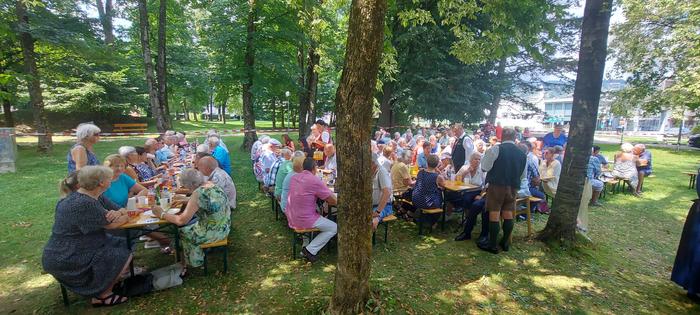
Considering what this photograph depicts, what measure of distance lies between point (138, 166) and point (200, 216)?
11.2 ft

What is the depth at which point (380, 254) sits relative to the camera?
15.7 feet

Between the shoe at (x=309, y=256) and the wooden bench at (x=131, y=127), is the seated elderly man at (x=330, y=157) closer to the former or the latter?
the shoe at (x=309, y=256)

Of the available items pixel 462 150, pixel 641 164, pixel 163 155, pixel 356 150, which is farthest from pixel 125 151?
pixel 641 164

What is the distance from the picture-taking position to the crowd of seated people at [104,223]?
Answer: 3.15 m

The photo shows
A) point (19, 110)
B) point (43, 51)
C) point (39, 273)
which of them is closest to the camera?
point (39, 273)

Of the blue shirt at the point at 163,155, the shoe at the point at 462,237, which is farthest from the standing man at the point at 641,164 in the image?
the blue shirt at the point at 163,155

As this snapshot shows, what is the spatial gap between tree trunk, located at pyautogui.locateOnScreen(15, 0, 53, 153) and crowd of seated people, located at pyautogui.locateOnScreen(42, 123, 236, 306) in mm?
11251

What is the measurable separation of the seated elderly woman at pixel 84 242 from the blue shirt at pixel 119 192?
983 millimetres

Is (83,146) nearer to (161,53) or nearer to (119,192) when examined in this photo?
(119,192)

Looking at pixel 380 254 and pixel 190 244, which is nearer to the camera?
pixel 190 244

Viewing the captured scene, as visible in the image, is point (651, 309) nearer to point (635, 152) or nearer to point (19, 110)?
point (635, 152)

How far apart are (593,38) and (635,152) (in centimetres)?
698

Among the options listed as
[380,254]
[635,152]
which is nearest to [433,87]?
[635,152]

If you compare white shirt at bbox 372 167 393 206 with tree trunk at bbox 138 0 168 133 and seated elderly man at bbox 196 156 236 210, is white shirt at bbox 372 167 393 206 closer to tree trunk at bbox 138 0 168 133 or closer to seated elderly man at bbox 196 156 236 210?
seated elderly man at bbox 196 156 236 210
